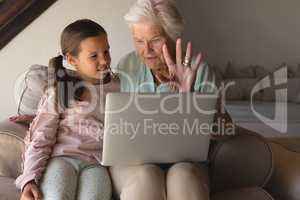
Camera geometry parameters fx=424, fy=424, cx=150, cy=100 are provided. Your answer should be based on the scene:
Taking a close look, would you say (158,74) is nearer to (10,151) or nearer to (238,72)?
(10,151)

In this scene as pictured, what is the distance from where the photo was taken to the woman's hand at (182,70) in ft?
4.50

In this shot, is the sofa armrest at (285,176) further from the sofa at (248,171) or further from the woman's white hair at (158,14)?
the woman's white hair at (158,14)

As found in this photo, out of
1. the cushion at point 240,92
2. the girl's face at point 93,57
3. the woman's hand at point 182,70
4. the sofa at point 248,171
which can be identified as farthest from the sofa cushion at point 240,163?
the cushion at point 240,92

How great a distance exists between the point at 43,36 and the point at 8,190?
0.97 meters

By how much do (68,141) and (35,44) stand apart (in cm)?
89

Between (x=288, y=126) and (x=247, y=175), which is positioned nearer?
(x=247, y=175)

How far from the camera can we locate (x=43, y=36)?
215 cm

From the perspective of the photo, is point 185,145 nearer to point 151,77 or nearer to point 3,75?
point 151,77

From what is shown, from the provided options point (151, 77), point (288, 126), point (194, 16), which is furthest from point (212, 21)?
point (151, 77)

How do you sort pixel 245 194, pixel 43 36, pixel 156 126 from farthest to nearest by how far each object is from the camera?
pixel 43 36, pixel 245 194, pixel 156 126

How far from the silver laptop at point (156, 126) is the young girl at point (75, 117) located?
0.17m

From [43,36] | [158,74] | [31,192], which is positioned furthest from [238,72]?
[31,192]

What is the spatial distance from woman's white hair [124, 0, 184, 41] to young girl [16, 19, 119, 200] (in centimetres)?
Result: 16

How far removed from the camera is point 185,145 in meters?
1.22
